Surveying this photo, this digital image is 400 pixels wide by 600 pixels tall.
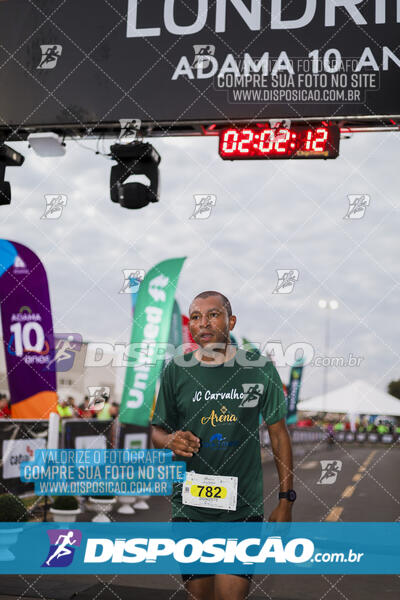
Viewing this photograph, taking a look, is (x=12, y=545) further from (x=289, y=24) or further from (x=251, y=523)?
(x=289, y=24)

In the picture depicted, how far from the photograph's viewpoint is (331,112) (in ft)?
19.8

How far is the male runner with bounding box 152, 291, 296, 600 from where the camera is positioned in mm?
4074

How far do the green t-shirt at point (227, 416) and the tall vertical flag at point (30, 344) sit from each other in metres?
4.54

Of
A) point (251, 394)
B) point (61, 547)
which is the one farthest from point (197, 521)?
point (61, 547)

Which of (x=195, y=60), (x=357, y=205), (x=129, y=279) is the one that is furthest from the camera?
(x=129, y=279)

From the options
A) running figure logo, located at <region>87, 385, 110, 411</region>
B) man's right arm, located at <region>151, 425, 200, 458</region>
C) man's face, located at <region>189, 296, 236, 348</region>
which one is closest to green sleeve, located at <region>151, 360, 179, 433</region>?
man's right arm, located at <region>151, 425, 200, 458</region>

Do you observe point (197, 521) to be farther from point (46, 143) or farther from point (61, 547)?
point (46, 143)

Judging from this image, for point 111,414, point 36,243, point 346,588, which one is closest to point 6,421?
point 36,243

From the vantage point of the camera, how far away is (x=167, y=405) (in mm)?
4277

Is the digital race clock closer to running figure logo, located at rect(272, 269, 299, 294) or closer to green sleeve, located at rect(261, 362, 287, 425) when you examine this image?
running figure logo, located at rect(272, 269, 299, 294)

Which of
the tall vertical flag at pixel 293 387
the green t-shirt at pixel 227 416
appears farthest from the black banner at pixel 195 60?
the tall vertical flag at pixel 293 387

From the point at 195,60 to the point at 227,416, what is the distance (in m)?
3.66

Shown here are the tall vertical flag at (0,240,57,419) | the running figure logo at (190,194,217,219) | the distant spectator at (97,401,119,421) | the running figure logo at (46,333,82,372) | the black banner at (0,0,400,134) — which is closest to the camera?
the black banner at (0,0,400,134)

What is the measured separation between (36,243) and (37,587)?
179 inches
